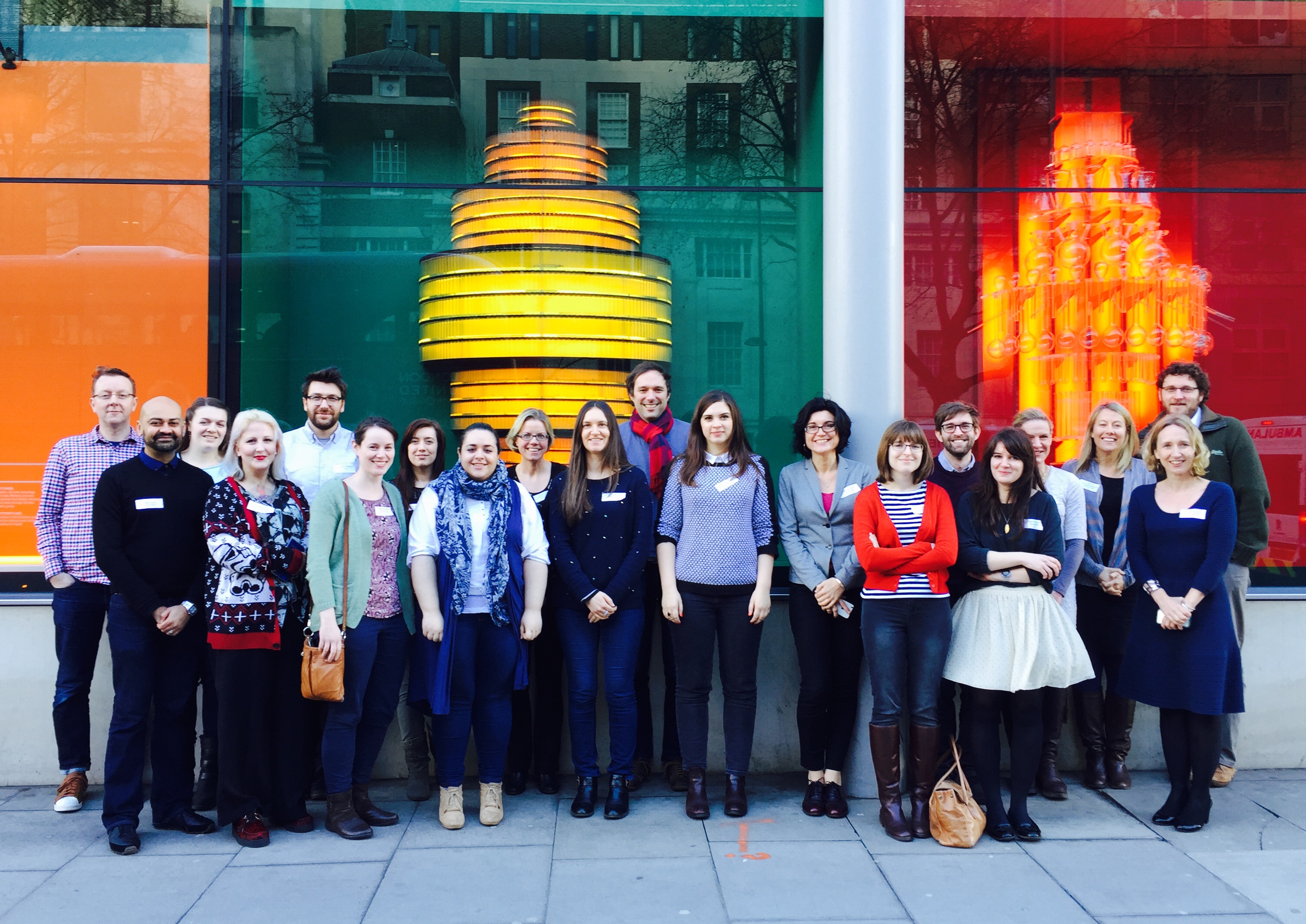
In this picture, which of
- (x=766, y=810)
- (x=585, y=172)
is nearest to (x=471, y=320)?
(x=585, y=172)

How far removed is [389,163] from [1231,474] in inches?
212

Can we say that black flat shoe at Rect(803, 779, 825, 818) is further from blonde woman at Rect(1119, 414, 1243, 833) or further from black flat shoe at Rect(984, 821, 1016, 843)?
blonde woman at Rect(1119, 414, 1243, 833)

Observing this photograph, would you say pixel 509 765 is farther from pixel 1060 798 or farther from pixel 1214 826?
pixel 1214 826

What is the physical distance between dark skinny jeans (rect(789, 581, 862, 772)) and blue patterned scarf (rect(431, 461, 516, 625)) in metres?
1.41

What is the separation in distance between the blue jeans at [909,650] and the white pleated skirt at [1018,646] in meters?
0.11

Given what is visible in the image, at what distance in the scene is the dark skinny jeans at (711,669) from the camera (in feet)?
14.8

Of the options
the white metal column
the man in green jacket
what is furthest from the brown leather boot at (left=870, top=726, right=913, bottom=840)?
the man in green jacket

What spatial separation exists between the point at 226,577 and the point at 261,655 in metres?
0.38

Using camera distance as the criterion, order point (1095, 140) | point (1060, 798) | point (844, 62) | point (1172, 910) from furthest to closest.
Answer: point (1095, 140), point (844, 62), point (1060, 798), point (1172, 910)

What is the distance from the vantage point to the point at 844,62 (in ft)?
16.9

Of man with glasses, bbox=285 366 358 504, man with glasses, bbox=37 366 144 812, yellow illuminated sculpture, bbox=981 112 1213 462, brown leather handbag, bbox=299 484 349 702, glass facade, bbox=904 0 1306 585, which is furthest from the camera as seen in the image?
yellow illuminated sculpture, bbox=981 112 1213 462

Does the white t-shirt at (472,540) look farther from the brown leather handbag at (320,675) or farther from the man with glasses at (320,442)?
the man with glasses at (320,442)

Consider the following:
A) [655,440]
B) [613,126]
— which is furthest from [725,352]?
[613,126]

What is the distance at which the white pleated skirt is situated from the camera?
4152 mm
